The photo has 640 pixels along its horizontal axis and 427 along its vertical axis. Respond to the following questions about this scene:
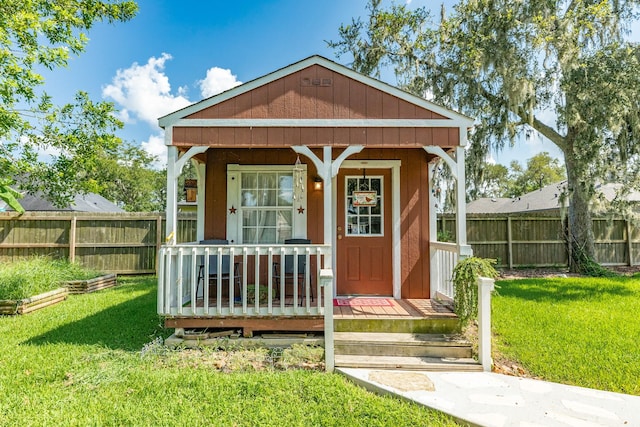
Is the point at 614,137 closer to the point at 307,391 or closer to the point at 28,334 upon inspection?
the point at 307,391

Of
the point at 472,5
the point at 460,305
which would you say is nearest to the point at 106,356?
the point at 460,305

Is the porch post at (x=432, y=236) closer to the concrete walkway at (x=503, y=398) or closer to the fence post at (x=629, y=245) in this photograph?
the concrete walkway at (x=503, y=398)

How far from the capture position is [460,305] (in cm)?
396

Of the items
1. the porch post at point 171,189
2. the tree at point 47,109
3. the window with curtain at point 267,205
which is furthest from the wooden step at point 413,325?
the tree at point 47,109

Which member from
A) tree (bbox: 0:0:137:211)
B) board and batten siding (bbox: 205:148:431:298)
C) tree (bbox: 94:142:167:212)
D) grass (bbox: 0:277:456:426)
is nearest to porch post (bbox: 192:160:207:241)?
board and batten siding (bbox: 205:148:431:298)

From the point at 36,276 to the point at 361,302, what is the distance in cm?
664

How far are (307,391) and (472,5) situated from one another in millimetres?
10882

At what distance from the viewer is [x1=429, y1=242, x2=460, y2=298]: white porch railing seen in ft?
15.3

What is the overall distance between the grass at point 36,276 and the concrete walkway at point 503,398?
6.30 metres

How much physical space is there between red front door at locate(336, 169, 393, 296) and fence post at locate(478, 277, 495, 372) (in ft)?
5.95

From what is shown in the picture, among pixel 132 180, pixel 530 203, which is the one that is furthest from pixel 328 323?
pixel 132 180

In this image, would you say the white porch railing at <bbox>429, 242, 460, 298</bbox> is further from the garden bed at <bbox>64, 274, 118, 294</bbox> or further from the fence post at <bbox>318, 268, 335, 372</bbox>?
the garden bed at <bbox>64, 274, 118, 294</bbox>

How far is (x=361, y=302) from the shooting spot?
5012mm

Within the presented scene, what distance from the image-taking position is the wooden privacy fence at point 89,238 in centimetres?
871
